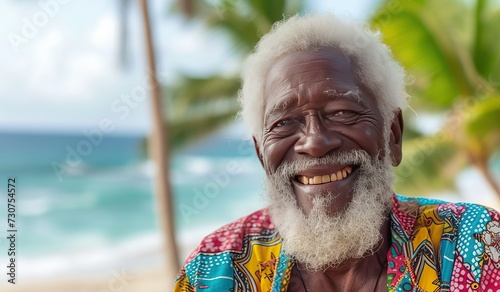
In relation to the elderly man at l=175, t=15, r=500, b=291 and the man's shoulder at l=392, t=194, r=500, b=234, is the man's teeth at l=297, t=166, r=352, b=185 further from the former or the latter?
the man's shoulder at l=392, t=194, r=500, b=234

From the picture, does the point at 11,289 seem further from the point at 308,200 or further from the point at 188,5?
the point at 308,200

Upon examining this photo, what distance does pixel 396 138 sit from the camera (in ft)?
7.29

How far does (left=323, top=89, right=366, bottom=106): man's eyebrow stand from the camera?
200 cm

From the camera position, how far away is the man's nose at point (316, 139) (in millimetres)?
1953

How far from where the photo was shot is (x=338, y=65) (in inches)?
81.0

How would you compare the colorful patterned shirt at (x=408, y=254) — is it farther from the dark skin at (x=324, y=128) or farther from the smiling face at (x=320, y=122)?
the smiling face at (x=320, y=122)

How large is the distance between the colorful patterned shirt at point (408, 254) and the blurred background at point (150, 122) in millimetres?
234

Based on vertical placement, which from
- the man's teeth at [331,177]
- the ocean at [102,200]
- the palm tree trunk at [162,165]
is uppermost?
the ocean at [102,200]

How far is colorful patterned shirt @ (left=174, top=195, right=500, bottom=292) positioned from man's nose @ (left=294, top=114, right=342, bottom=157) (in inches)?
15.3

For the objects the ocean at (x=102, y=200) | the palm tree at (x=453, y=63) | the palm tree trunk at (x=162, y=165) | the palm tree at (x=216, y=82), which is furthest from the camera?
the ocean at (x=102, y=200)

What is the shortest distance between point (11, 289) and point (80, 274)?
164 inches

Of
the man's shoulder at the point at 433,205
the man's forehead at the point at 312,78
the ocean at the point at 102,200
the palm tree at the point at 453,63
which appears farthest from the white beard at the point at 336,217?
the ocean at the point at 102,200

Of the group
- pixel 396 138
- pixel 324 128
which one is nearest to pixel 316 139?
pixel 324 128

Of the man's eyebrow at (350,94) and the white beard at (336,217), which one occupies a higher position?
the man's eyebrow at (350,94)
